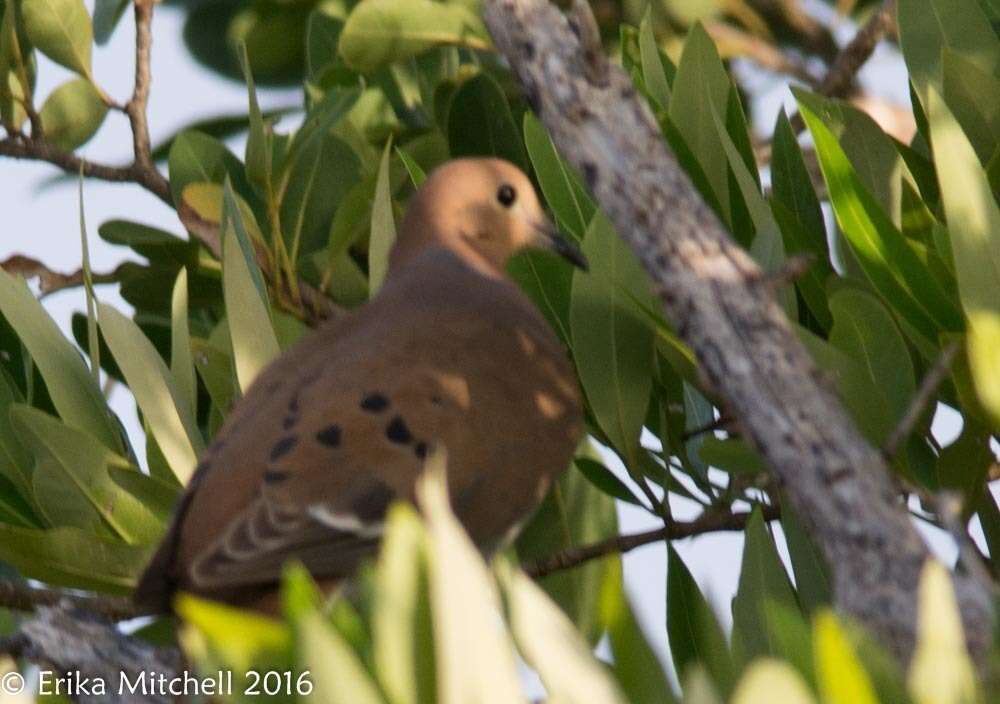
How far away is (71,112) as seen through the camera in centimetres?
310

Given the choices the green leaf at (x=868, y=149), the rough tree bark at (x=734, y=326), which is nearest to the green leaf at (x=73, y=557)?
the rough tree bark at (x=734, y=326)

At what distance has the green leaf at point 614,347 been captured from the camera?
2.26 meters

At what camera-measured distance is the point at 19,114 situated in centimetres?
311

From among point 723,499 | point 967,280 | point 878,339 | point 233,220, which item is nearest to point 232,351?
point 233,220

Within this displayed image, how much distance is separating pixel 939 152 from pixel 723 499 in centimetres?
67

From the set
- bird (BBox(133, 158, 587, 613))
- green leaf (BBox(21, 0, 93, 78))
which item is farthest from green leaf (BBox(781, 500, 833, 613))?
green leaf (BBox(21, 0, 93, 78))

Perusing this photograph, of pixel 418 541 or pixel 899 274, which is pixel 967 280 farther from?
pixel 418 541

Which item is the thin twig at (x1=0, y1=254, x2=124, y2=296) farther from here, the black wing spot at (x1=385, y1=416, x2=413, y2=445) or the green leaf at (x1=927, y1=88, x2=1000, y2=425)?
the green leaf at (x1=927, y1=88, x2=1000, y2=425)

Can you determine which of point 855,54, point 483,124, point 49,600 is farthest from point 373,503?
point 855,54

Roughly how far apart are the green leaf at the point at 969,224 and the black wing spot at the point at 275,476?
0.88 meters

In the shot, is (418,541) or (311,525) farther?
(311,525)

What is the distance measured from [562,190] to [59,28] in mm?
1052

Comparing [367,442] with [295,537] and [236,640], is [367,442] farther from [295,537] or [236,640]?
[236,640]

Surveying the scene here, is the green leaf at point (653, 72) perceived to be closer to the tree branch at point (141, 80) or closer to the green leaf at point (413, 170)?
the green leaf at point (413, 170)
